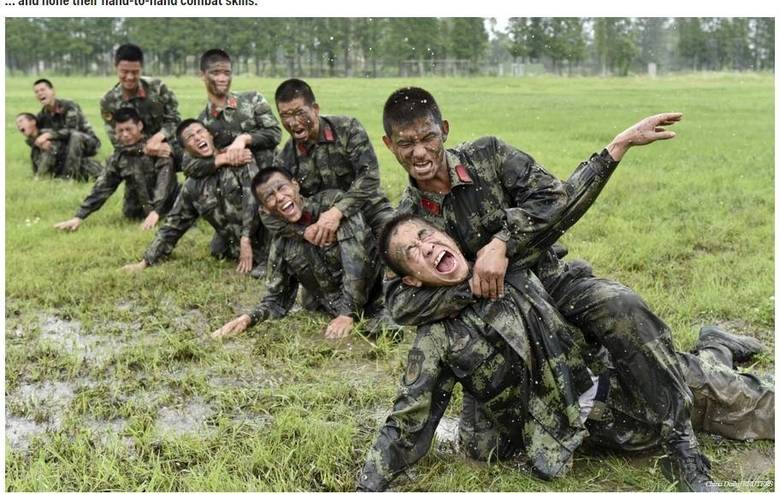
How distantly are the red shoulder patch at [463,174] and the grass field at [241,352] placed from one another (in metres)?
1.35

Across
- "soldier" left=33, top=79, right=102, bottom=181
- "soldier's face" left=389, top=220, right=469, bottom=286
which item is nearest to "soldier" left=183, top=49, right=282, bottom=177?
"soldier's face" left=389, top=220, right=469, bottom=286

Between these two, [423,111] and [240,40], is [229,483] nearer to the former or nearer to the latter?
[423,111]

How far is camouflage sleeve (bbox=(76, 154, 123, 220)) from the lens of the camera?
8906mm

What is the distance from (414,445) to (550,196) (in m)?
1.28

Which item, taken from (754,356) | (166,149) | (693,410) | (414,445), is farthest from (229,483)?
(166,149)

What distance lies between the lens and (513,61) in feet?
103

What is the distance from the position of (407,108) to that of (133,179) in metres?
6.33

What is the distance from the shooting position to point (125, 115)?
8945 millimetres

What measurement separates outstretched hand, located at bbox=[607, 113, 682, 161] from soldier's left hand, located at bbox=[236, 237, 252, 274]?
→ 4.39 m

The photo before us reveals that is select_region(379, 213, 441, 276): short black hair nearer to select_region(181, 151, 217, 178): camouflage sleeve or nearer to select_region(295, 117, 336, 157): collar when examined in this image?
select_region(295, 117, 336, 157): collar

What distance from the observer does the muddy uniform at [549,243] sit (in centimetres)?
354

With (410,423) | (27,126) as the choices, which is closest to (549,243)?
(410,423)

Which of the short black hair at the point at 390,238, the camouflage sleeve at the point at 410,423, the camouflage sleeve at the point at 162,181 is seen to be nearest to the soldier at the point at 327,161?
the short black hair at the point at 390,238

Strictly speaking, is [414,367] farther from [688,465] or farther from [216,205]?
[216,205]
